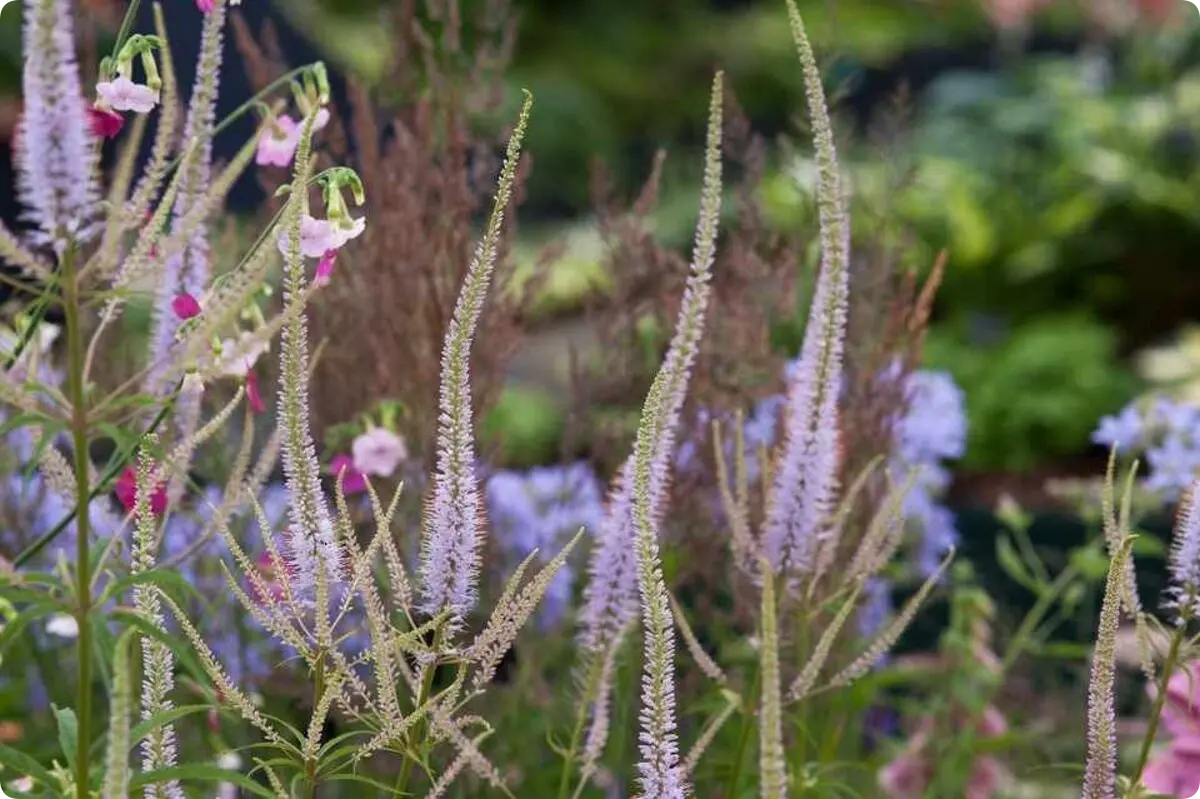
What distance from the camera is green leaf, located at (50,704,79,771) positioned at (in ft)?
3.66

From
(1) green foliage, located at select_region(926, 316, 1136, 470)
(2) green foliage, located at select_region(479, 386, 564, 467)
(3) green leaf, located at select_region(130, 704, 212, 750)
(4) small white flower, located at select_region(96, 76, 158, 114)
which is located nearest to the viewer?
(3) green leaf, located at select_region(130, 704, 212, 750)

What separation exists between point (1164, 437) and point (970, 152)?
7.38 metres

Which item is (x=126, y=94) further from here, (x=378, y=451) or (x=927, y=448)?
(x=927, y=448)

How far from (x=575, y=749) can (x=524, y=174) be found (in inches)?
39.7

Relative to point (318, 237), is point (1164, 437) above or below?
below

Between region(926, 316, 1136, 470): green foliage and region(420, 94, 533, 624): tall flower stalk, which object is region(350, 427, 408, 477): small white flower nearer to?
region(420, 94, 533, 624): tall flower stalk

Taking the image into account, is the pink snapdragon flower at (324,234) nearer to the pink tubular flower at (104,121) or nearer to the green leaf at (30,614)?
the pink tubular flower at (104,121)

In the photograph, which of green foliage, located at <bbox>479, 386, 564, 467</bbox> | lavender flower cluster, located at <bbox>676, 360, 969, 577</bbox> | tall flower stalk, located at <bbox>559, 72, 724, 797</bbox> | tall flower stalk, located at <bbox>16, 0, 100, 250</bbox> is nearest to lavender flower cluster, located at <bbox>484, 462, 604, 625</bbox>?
lavender flower cluster, located at <bbox>676, 360, 969, 577</bbox>

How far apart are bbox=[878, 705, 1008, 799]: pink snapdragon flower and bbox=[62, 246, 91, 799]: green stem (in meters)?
1.89

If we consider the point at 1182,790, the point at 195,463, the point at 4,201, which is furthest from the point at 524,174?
the point at 4,201

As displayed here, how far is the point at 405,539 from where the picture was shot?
2.12 metres

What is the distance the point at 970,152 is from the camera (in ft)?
33.1

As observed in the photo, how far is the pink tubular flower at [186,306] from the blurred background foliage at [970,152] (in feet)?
3.55

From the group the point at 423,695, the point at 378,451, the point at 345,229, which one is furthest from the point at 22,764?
the point at 378,451
